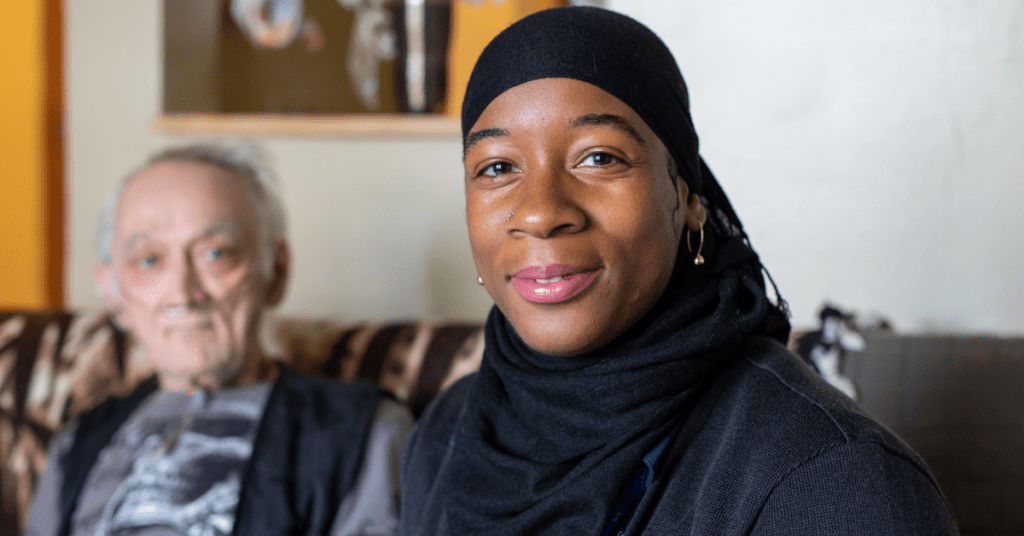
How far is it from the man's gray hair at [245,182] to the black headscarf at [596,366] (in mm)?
808

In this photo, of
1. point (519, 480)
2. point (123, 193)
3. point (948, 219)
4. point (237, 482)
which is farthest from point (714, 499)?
point (123, 193)

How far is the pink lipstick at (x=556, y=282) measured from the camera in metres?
0.83

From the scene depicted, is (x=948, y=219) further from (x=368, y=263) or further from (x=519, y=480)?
(x=368, y=263)

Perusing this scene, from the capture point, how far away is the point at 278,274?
65.7 inches

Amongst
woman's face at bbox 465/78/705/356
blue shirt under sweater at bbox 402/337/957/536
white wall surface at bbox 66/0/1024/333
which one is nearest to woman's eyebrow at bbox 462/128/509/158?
woman's face at bbox 465/78/705/356

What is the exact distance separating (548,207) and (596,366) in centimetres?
19

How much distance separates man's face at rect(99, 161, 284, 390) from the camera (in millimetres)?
1512

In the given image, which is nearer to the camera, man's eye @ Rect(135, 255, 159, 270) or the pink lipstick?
the pink lipstick

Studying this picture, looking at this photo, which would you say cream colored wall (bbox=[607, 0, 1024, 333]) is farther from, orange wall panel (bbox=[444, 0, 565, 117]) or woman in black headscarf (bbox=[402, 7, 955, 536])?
woman in black headscarf (bbox=[402, 7, 955, 536])

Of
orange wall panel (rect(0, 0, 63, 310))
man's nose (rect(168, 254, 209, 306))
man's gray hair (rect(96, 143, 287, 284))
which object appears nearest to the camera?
man's nose (rect(168, 254, 209, 306))

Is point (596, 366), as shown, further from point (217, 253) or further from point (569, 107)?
point (217, 253)

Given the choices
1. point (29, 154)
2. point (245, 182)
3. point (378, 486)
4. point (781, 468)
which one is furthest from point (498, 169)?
point (29, 154)

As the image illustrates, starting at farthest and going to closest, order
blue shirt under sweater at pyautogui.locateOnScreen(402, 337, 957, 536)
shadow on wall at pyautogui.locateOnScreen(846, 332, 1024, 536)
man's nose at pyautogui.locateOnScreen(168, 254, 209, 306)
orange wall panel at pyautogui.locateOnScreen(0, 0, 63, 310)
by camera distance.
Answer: orange wall panel at pyautogui.locateOnScreen(0, 0, 63, 310) → man's nose at pyautogui.locateOnScreen(168, 254, 209, 306) → shadow on wall at pyautogui.locateOnScreen(846, 332, 1024, 536) → blue shirt under sweater at pyautogui.locateOnScreen(402, 337, 957, 536)

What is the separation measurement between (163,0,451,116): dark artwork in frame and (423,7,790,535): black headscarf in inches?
49.4
